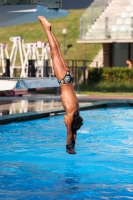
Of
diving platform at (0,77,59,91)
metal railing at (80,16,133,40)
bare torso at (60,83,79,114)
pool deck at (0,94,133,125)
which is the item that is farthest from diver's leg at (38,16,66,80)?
metal railing at (80,16,133,40)

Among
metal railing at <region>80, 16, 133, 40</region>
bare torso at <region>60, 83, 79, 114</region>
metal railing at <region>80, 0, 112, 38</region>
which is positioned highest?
metal railing at <region>80, 0, 112, 38</region>

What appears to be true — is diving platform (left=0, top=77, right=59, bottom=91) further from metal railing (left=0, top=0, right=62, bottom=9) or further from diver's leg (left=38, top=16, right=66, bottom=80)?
diver's leg (left=38, top=16, right=66, bottom=80)

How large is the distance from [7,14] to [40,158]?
1298 centimetres

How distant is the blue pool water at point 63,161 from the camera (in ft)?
28.6

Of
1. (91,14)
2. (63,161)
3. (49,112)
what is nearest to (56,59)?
(63,161)

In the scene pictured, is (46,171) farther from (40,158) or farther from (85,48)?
(85,48)

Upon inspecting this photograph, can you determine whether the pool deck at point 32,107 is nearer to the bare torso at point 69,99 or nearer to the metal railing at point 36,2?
the metal railing at point 36,2

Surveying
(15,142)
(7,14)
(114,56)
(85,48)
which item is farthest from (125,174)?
(85,48)

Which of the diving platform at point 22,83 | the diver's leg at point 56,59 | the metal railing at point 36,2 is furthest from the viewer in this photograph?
the metal railing at point 36,2

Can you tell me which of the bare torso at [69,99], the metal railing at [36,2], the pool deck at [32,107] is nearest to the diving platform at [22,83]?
the pool deck at [32,107]

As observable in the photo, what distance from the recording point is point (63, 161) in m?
11.6

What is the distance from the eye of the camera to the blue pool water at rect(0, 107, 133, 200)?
8.73 metres

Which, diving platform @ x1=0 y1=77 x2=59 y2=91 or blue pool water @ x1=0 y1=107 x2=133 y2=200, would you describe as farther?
diving platform @ x1=0 y1=77 x2=59 y2=91

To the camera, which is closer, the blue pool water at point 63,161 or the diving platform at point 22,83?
the blue pool water at point 63,161
